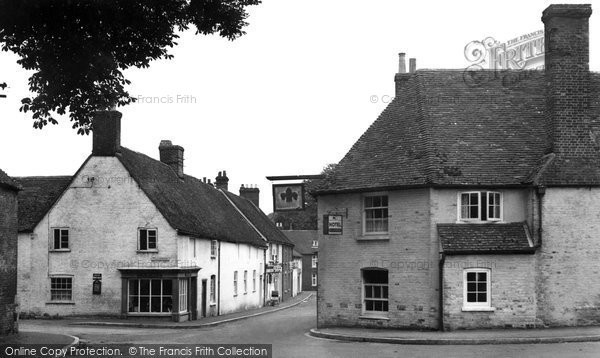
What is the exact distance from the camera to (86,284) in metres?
38.1

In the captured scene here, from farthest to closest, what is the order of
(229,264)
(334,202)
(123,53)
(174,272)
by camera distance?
(229,264)
(174,272)
(334,202)
(123,53)

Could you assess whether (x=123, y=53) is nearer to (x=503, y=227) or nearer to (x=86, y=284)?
(x=503, y=227)

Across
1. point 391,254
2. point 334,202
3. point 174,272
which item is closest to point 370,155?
point 334,202

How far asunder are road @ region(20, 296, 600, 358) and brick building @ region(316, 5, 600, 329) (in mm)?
3229

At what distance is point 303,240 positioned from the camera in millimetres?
91438

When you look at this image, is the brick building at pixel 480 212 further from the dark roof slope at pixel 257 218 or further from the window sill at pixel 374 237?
the dark roof slope at pixel 257 218

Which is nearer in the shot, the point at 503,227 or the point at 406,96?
the point at 503,227

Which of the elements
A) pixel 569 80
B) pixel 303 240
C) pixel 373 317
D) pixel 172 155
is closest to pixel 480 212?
pixel 373 317

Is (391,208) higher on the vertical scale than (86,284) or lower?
higher

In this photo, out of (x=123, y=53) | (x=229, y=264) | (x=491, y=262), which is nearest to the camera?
(x=123, y=53)

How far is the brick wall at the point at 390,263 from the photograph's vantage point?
27.4 m

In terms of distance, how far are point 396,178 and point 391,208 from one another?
117cm

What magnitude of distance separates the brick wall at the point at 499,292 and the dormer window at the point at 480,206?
5.35ft

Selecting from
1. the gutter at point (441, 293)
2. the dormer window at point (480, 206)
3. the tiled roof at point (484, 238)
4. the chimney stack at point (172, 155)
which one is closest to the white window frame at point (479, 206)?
the dormer window at point (480, 206)
